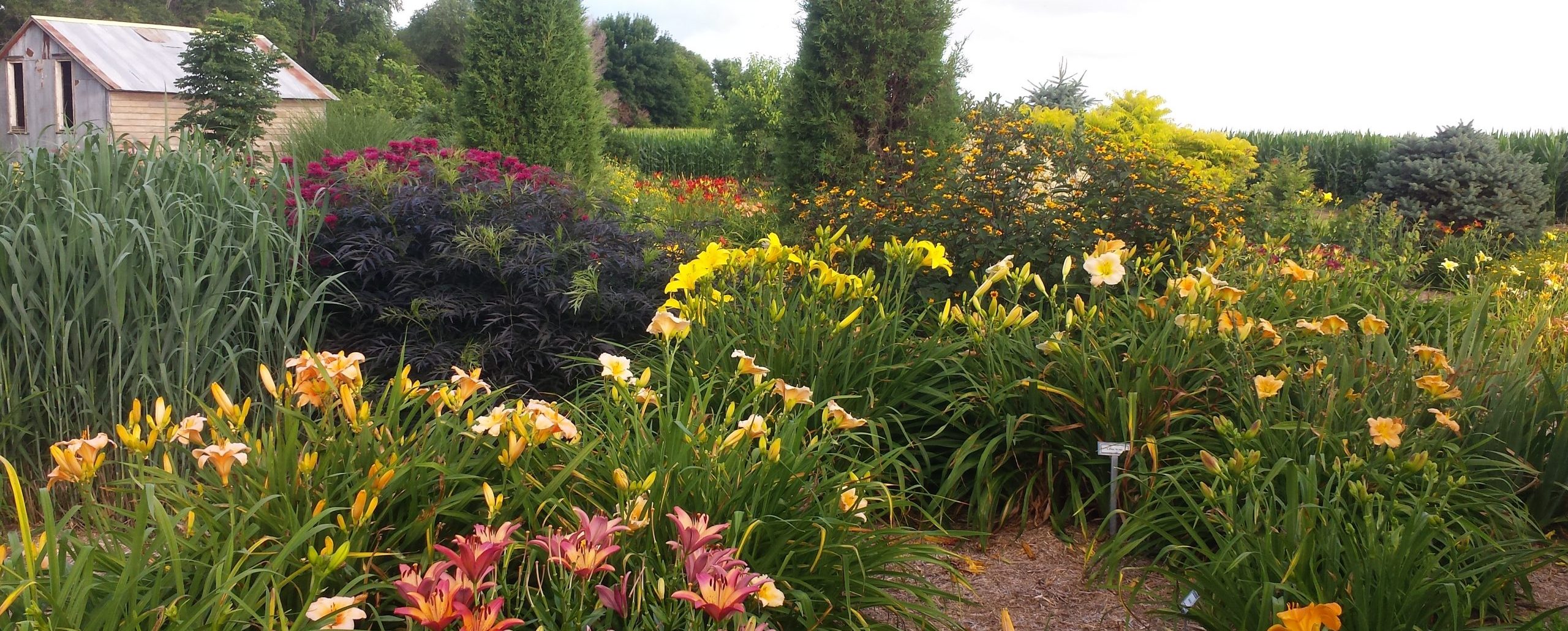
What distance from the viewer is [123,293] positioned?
3295 mm

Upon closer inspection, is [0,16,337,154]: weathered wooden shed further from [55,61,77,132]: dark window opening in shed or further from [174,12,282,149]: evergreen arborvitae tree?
[174,12,282,149]: evergreen arborvitae tree

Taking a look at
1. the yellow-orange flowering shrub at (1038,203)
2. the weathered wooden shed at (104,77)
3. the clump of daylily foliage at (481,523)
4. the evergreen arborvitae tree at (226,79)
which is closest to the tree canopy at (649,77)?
the weathered wooden shed at (104,77)

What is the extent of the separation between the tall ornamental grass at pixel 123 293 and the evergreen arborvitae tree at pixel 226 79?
11.5 meters

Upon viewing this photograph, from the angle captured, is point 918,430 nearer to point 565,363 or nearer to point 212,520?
point 565,363

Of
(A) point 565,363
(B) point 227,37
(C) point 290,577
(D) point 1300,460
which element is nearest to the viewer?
(C) point 290,577

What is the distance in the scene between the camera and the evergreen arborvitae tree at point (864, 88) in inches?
345

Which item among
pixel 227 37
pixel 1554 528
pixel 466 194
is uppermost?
pixel 227 37

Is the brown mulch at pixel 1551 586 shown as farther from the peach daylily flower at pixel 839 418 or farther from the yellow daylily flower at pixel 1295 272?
the peach daylily flower at pixel 839 418

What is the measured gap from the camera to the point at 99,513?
2232 millimetres

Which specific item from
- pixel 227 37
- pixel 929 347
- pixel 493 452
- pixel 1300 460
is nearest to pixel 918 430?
pixel 929 347

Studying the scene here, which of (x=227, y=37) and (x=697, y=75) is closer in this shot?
(x=227, y=37)

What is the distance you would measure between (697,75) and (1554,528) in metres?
43.8

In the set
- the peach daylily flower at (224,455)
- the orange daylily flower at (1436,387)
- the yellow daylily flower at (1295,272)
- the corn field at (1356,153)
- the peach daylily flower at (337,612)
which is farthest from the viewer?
the corn field at (1356,153)

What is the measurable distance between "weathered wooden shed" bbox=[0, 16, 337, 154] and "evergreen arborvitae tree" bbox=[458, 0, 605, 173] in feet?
29.7
